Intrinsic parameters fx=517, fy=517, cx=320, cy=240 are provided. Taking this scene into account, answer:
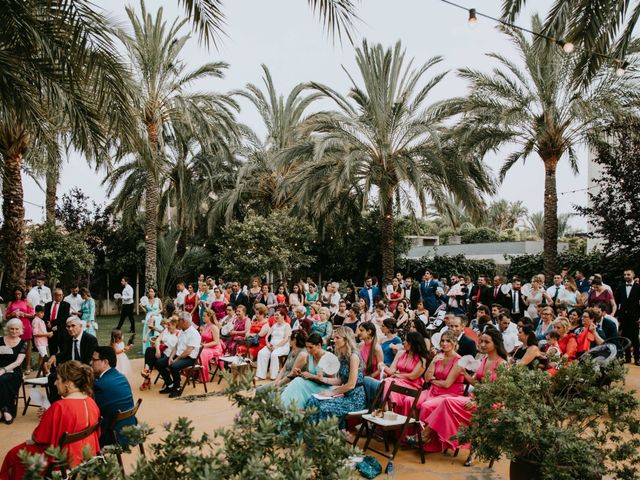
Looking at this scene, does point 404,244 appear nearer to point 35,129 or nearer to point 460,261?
point 460,261

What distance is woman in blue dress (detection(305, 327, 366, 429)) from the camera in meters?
6.02

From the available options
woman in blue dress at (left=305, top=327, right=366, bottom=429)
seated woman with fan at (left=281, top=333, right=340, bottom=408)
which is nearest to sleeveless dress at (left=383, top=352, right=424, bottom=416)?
woman in blue dress at (left=305, top=327, right=366, bottom=429)

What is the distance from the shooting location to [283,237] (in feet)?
65.1

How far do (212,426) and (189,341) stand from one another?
2230 millimetres

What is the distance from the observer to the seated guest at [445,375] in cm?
621

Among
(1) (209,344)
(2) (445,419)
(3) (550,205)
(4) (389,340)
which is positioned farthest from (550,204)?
(2) (445,419)

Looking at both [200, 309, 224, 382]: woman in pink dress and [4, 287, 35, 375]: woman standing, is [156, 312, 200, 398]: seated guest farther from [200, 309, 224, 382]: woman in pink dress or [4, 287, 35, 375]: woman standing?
[4, 287, 35, 375]: woman standing

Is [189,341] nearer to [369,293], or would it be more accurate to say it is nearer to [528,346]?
[528,346]

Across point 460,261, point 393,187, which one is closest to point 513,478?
point 393,187

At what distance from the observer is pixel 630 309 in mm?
10516

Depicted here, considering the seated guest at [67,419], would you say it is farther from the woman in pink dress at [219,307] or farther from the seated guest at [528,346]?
the woman in pink dress at [219,307]

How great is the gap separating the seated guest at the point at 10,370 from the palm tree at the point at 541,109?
12.3 metres

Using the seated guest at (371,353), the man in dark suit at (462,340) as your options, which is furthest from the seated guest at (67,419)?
the man in dark suit at (462,340)

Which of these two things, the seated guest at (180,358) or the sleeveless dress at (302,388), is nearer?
the sleeveless dress at (302,388)
